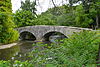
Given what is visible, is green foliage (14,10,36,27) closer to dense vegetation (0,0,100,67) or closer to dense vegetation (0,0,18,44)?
dense vegetation (0,0,100,67)

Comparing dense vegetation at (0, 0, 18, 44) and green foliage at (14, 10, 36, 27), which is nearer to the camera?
dense vegetation at (0, 0, 18, 44)

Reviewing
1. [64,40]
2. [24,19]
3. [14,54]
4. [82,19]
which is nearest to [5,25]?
[14,54]

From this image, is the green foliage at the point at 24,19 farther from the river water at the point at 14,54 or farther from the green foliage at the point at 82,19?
the river water at the point at 14,54

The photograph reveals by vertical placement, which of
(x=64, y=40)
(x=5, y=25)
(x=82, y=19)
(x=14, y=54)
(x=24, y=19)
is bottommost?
(x=14, y=54)

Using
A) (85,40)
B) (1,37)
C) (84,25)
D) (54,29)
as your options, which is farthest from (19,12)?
(85,40)

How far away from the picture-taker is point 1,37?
41.7 feet

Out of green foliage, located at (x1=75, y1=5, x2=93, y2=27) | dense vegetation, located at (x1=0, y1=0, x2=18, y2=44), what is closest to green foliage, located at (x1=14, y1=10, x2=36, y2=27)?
dense vegetation, located at (x1=0, y1=0, x2=18, y2=44)

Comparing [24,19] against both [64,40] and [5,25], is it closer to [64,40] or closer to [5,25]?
[5,25]

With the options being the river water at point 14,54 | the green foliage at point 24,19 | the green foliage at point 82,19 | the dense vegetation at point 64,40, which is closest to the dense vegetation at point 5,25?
the dense vegetation at point 64,40

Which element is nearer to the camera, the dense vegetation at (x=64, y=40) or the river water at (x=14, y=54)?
the dense vegetation at (x=64, y=40)

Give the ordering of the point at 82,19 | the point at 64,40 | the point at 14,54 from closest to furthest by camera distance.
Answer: the point at 64,40 < the point at 14,54 < the point at 82,19

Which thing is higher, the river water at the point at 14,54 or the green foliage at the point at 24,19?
the green foliage at the point at 24,19

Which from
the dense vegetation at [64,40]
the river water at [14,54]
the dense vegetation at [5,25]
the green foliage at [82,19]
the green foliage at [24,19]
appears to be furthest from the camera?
the green foliage at [24,19]

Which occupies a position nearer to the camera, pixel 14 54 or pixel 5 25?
pixel 14 54
